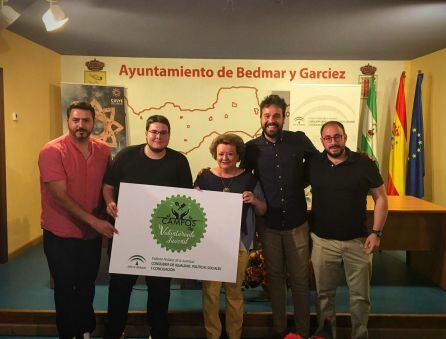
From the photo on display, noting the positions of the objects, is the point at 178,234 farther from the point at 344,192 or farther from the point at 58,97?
the point at 58,97

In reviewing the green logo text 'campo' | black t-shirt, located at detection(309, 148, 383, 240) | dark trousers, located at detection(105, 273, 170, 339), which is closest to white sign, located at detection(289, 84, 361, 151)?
black t-shirt, located at detection(309, 148, 383, 240)

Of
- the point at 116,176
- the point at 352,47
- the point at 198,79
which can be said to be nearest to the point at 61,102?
the point at 198,79

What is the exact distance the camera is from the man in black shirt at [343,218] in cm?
226

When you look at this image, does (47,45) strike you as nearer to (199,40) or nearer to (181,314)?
(199,40)

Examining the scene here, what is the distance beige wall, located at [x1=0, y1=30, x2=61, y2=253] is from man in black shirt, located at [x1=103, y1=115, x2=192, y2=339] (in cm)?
265

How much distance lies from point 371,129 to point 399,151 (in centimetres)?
51

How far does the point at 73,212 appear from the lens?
6.97ft

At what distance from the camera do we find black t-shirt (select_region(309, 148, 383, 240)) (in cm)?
226

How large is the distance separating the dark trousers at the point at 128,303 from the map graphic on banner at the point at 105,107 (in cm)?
339

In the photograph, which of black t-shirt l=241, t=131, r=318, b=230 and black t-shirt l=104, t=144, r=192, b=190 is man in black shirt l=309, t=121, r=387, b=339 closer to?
black t-shirt l=241, t=131, r=318, b=230

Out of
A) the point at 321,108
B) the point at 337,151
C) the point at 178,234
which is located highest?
the point at 321,108

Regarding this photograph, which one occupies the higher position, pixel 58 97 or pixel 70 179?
pixel 58 97

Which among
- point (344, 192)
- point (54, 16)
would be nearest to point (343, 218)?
point (344, 192)

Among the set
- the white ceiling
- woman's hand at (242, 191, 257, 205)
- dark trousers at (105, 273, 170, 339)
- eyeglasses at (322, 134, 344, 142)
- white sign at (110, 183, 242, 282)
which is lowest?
dark trousers at (105, 273, 170, 339)
